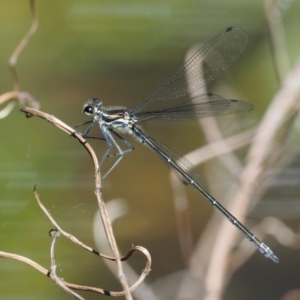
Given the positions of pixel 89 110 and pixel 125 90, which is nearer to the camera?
pixel 89 110

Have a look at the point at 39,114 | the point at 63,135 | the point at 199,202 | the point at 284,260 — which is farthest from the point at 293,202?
the point at 39,114

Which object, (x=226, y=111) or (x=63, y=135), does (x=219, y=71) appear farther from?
(x=63, y=135)

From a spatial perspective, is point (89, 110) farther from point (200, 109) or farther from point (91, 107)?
point (200, 109)

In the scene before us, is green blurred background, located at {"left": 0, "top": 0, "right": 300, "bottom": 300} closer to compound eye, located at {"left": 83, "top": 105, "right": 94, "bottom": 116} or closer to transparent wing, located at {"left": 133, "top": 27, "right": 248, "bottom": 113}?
transparent wing, located at {"left": 133, "top": 27, "right": 248, "bottom": 113}

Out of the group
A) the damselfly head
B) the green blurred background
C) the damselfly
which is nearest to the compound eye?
the damselfly head

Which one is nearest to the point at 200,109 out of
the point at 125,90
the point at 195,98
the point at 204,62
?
the point at 195,98

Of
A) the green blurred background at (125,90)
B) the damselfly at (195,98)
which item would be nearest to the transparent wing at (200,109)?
the damselfly at (195,98)
